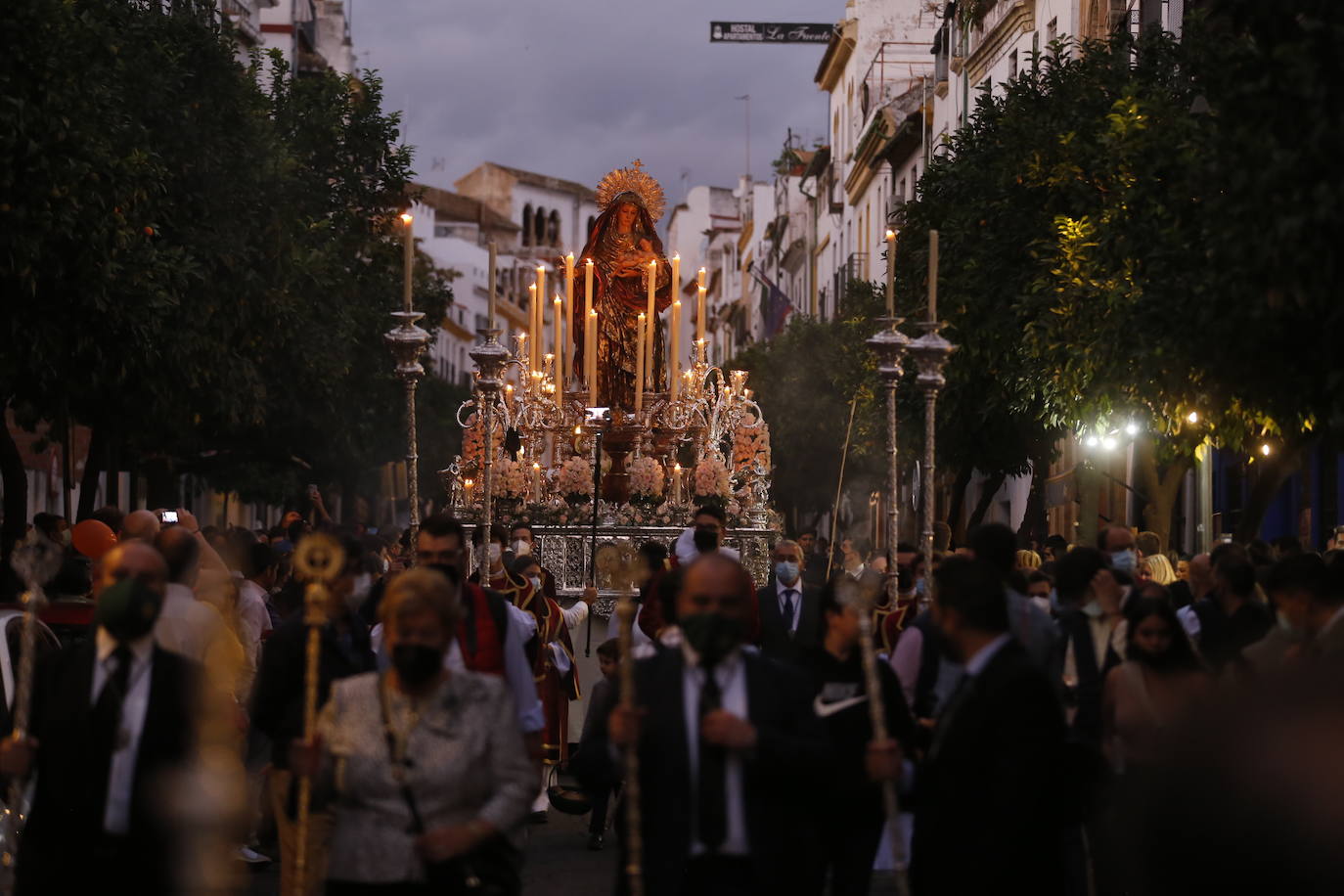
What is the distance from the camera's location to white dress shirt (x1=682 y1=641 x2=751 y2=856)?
659 centimetres

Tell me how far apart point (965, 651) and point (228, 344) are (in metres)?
26.2

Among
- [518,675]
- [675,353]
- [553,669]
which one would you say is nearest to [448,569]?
[518,675]

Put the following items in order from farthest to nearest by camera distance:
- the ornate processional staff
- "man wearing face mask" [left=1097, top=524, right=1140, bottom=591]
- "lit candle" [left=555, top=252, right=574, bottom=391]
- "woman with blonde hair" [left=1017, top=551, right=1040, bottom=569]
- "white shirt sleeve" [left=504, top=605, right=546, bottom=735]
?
"lit candle" [left=555, top=252, right=574, bottom=391], "woman with blonde hair" [left=1017, top=551, right=1040, bottom=569], "man wearing face mask" [left=1097, top=524, right=1140, bottom=591], "white shirt sleeve" [left=504, top=605, right=546, bottom=735], the ornate processional staff

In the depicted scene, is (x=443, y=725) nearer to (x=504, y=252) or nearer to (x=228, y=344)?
(x=228, y=344)

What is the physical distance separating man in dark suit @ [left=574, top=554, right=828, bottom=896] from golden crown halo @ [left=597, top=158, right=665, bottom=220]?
16.6 meters

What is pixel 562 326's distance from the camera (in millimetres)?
22906

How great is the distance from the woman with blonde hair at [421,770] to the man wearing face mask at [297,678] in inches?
35.0

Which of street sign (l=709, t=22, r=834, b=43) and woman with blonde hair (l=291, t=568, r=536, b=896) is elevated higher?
street sign (l=709, t=22, r=834, b=43)

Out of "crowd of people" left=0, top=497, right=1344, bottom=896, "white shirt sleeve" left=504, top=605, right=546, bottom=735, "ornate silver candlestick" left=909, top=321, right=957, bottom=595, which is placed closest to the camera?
"crowd of people" left=0, top=497, right=1344, bottom=896

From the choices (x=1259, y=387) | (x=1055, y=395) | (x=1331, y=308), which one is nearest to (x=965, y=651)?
(x=1331, y=308)

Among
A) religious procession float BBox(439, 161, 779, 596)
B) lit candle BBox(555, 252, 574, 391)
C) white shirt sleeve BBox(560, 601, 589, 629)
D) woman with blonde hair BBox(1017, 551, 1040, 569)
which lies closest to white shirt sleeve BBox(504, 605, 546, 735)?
white shirt sleeve BBox(560, 601, 589, 629)

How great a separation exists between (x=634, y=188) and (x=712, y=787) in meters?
A: 16.9

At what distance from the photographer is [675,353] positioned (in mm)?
21594

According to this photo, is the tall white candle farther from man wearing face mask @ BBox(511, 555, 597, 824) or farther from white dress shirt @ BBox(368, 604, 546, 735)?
white dress shirt @ BBox(368, 604, 546, 735)
